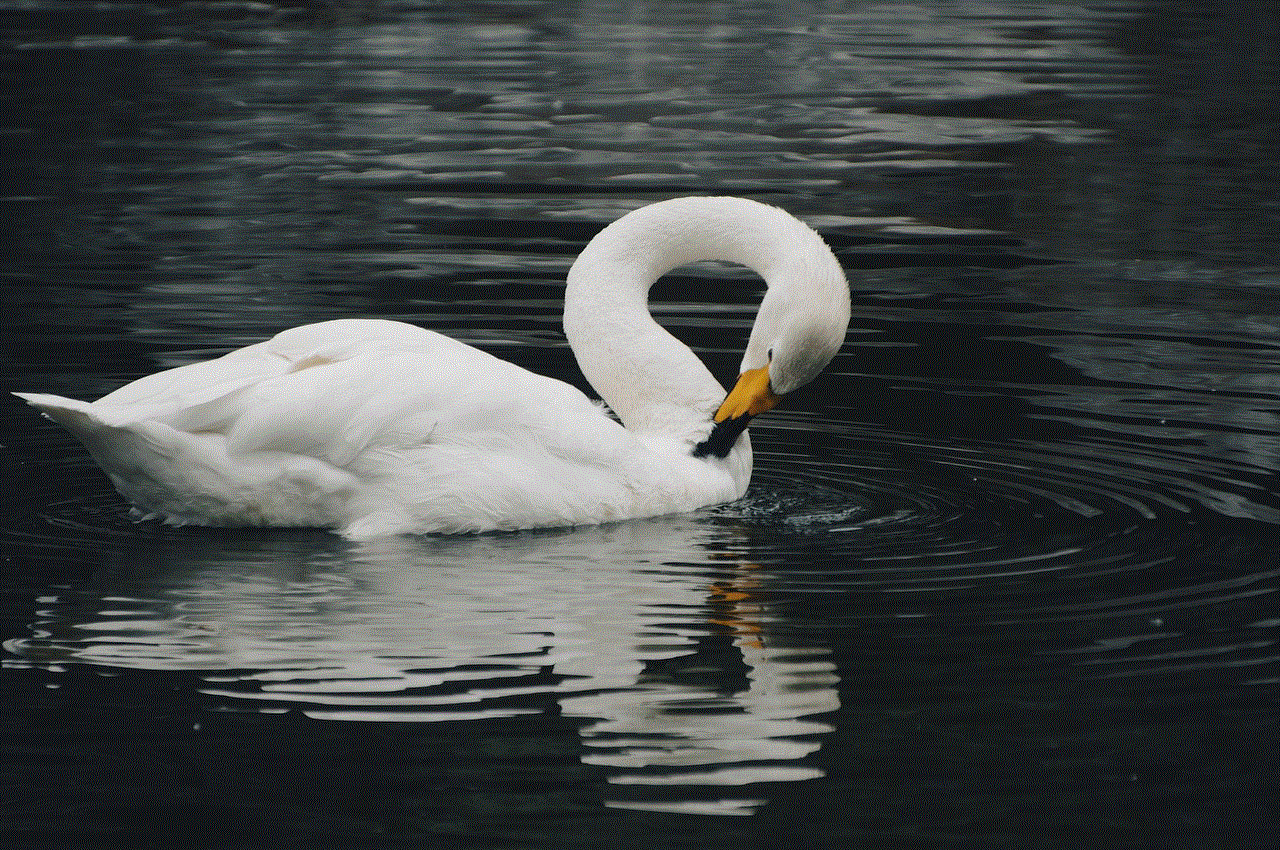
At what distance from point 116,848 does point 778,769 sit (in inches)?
60.7

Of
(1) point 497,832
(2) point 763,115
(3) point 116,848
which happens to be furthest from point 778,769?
(2) point 763,115

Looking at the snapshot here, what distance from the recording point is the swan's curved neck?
8.32 meters

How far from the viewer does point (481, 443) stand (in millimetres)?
7316

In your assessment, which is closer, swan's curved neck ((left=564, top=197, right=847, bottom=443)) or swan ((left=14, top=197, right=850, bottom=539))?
swan ((left=14, top=197, right=850, bottom=539))

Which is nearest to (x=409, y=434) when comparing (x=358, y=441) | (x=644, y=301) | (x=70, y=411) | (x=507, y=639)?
(x=358, y=441)

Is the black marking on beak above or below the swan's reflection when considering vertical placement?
above

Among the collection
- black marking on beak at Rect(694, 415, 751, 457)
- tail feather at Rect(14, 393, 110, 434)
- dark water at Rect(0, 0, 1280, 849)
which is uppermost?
tail feather at Rect(14, 393, 110, 434)

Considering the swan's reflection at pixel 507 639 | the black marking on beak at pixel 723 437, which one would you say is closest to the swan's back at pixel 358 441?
the swan's reflection at pixel 507 639

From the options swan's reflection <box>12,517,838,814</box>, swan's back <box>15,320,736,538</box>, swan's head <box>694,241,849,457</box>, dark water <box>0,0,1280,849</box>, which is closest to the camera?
dark water <box>0,0,1280,849</box>

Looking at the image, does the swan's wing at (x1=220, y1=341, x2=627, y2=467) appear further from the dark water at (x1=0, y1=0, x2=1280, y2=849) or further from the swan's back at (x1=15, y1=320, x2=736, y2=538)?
the dark water at (x1=0, y1=0, x2=1280, y2=849)

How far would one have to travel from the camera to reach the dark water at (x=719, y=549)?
196 inches

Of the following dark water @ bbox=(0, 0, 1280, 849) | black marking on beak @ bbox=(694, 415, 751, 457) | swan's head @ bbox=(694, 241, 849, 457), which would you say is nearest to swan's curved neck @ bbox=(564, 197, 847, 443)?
black marking on beak @ bbox=(694, 415, 751, 457)

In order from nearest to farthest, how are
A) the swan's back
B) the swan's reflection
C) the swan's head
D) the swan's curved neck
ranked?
the swan's reflection → the swan's back → the swan's head → the swan's curved neck

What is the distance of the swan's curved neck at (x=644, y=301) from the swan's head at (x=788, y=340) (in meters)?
0.27
